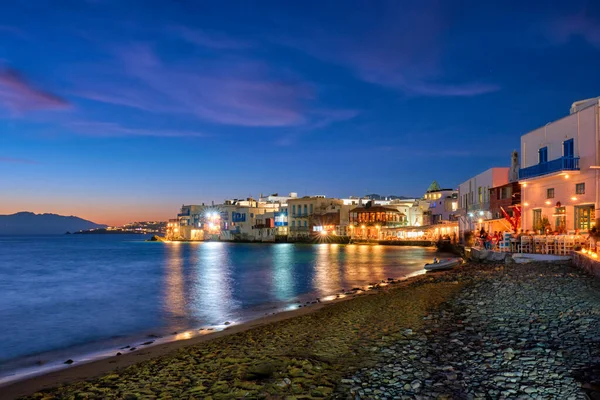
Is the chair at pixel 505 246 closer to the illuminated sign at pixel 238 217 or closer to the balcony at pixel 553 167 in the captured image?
the balcony at pixel 553 167

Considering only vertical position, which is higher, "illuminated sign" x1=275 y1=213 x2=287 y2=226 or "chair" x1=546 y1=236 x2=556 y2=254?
"illuminated sign" x1=275 y1=213 x2=287 y2=226

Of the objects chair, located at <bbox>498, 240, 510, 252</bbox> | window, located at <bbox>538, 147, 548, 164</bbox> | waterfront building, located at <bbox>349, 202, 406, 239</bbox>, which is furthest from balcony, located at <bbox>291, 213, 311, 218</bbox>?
chair, located at <bbox>498, 240, 510, 252</bbox>

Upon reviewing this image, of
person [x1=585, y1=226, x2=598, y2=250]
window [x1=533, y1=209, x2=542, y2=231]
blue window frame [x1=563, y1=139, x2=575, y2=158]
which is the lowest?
person [x1=585, y1=226, x2=598, y2=250]

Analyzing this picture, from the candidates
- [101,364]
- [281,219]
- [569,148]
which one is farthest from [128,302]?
[281,219]

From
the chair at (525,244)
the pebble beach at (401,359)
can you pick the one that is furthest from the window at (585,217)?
the pebble beach at (401,359)

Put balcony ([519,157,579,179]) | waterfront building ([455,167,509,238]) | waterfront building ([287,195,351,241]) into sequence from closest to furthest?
1. balcony ([519,157,579,179])
2. waterfront building ([455,167,509,238])
3. waterfront building ([287,195,351,241])

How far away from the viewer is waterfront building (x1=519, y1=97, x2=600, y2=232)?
2069 cm

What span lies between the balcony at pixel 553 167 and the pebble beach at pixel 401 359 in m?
10.9

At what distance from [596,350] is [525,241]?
17.6 metres

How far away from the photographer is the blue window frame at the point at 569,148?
22000mm

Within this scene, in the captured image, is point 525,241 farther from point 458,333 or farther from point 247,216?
point 247,216

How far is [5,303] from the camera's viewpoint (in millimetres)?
23016

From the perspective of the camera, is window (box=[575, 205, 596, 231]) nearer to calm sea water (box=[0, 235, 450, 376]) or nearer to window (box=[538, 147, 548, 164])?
window (box=[538, 147, 548, 164])

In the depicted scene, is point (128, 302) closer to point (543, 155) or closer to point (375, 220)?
point (543, 155)
